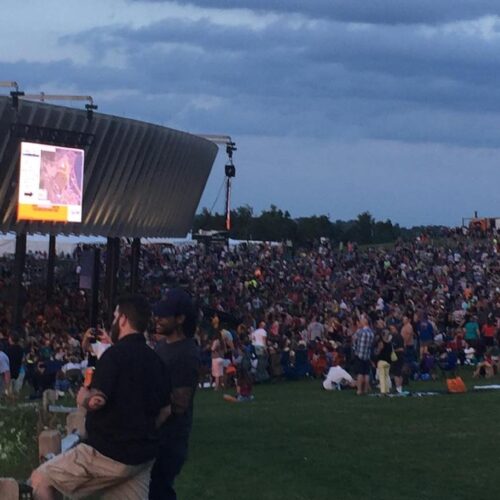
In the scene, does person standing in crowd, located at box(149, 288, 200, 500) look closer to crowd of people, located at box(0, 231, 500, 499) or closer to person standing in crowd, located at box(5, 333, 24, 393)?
crowd of people, located at box(0, 231, 500, 499)

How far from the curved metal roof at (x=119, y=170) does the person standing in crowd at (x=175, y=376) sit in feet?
101

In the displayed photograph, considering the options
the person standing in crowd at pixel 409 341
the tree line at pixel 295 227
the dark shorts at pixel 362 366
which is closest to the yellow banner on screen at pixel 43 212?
the person standing in crowd at pixel 409 341

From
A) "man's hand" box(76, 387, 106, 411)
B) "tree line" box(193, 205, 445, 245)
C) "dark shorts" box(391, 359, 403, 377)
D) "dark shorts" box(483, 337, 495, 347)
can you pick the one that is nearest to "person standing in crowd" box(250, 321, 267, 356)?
"dark shorts" box(391, 359, 403, 377)

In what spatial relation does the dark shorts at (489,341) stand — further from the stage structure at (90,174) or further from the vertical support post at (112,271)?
the vertical support post at (112,271)

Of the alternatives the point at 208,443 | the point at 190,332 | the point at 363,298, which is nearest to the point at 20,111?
the point at 363,298

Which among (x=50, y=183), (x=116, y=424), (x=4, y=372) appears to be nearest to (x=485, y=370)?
(x=4, y=372)

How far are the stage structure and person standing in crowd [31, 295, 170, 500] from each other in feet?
102

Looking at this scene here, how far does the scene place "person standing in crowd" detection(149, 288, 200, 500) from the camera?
7.49 metres

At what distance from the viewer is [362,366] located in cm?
2414

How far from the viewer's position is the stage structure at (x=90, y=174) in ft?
125

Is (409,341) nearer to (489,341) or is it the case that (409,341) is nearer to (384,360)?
(384,360)

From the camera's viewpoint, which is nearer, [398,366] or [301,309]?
[398,366]

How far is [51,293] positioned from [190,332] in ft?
125

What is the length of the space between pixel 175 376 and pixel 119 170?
120ft
